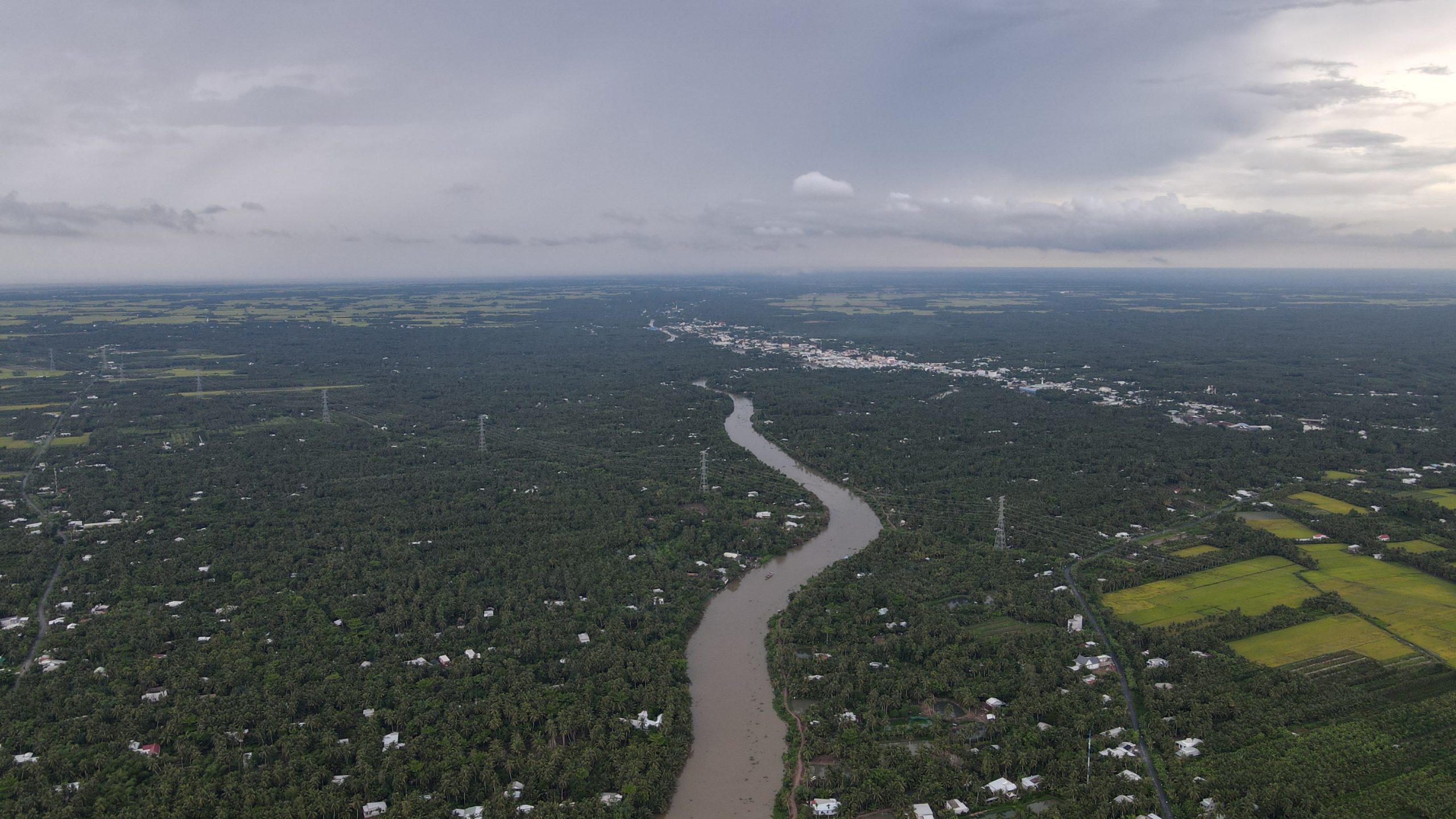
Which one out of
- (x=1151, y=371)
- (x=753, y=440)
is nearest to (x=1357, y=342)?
(x=1151, y=371)

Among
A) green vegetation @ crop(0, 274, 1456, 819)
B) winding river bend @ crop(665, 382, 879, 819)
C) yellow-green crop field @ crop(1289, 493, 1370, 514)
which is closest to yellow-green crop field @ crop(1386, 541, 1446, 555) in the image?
green vegetation @ crop(0, 274, 1456, 819)

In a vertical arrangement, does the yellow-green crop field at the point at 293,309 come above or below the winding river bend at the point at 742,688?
above

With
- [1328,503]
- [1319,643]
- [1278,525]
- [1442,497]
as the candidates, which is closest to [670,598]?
[1319,643]

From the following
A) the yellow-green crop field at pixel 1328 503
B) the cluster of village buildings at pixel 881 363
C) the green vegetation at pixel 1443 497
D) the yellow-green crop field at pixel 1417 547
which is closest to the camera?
the yellow-green crop field at pixel 1417 547

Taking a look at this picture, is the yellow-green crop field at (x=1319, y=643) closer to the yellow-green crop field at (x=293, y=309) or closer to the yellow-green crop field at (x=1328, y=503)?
the yellow-green crop field at (x=1328, y=503)

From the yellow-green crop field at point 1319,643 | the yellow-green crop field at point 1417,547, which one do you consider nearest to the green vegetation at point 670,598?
the yellow-green crop field at point 1319,643

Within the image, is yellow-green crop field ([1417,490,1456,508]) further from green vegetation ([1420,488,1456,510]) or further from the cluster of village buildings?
the cluster of village buildings
